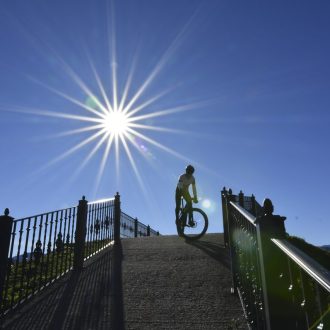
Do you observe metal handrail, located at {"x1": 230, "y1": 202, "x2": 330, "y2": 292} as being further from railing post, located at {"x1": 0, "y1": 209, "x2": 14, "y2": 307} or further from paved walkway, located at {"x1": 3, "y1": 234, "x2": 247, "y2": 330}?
railing post, located at {"x1": 0, "y1": 209, "x2": 14, "y2": 307}

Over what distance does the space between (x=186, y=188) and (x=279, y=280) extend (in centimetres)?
817

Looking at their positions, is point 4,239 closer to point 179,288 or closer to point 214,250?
point 179,288

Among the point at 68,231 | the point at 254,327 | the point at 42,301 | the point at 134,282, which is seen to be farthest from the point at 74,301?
the point at 254,327

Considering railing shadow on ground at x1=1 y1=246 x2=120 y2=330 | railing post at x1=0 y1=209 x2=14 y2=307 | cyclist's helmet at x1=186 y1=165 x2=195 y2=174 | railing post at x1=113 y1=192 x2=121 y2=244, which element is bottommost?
railing shadow on ground at x1=1 y1=246 x2=120 y2=330

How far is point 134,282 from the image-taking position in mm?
7469

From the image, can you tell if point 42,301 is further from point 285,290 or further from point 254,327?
A: point 285,290

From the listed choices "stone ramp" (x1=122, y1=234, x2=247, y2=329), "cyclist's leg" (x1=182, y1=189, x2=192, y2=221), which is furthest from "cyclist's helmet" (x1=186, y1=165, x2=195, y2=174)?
"stone ramp" (x1=122, y1=234, x2=247, y2=329)

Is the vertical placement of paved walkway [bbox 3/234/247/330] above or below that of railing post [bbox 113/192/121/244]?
below

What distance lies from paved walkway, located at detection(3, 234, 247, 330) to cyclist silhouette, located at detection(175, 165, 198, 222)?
245 centimetres

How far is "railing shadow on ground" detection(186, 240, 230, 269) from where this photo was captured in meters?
8.66

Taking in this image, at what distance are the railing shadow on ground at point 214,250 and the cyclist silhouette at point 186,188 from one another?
4.30 feet

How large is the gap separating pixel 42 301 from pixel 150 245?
4.45 meters

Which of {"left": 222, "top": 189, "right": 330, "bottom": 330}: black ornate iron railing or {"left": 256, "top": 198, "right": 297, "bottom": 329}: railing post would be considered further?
{"left": 256, "top": 198, "right": 297, "bottom": 329}: railing post

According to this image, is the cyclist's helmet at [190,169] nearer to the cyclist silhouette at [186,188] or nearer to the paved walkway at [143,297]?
the cyclist silhouette at [186,188]
